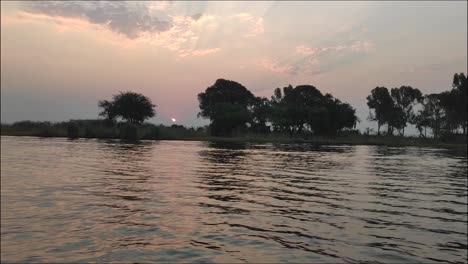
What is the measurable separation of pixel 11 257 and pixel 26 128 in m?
104

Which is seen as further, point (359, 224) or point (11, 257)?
point (359, 224)

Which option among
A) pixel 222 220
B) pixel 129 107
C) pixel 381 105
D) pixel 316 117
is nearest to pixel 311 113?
pixel 316 117

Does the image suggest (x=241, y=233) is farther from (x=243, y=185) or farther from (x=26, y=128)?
(x=26, y=128)

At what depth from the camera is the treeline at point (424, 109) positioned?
4771 inches

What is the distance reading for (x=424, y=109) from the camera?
133 m

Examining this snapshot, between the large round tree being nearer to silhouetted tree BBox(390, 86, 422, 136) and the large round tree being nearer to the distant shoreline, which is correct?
the distant shoreline

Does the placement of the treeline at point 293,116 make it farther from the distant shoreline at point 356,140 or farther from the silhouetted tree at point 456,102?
the silhouetted tree at point 456,102

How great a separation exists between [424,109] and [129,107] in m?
92.2

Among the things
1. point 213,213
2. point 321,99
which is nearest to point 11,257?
point 213,213

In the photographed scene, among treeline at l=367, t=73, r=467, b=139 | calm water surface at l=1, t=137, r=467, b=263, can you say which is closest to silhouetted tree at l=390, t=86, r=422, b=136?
treeline at l=367, t=73, r=467, b=139

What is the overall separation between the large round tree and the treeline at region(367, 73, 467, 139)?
2894 inches

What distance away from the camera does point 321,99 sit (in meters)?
129

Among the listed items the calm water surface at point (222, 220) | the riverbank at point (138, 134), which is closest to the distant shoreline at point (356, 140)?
the riverbank at point (138, 134)

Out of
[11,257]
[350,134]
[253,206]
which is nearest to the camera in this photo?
[11,257]
